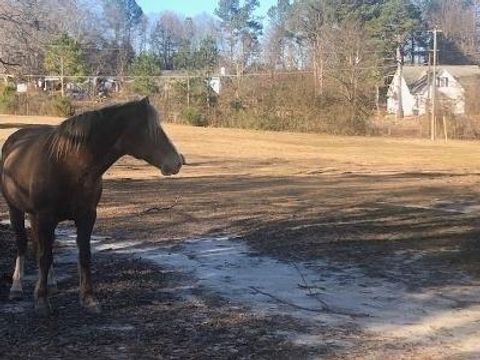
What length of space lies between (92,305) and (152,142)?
144 centimetres

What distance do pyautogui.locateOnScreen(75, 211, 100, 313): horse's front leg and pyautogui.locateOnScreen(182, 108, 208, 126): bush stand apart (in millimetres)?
42148

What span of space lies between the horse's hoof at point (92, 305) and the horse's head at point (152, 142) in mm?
1256

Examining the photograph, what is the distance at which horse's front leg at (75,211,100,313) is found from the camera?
569 cm

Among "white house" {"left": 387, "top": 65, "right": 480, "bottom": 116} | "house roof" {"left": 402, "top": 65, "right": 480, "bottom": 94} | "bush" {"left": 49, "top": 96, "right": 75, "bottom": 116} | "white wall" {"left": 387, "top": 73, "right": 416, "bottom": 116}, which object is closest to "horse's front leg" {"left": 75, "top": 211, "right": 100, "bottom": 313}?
"bush" {"left": 49, "top": 96, "right": 75, "bottom": 116}

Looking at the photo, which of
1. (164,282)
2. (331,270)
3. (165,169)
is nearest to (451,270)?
(331,270)

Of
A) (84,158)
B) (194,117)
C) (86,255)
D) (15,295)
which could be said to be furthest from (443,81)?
(84,158)

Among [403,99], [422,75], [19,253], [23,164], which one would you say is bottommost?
[19,253]

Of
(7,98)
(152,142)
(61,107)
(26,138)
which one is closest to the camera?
(152,142)

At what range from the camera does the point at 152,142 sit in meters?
5.53

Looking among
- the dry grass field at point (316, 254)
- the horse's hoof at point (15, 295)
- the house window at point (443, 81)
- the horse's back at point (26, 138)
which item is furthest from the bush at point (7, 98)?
the horse's hoof at point (15, 295)

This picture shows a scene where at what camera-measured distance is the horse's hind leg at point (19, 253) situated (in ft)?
20.8

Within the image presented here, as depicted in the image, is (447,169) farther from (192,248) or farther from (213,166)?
(192,248)

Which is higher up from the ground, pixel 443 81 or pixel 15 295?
pixel 443 81

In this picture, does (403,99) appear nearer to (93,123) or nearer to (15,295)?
(15,295)
